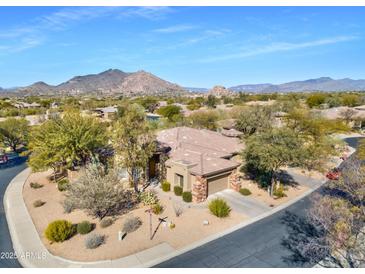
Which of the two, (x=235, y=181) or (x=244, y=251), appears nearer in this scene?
(x=244, y=251)

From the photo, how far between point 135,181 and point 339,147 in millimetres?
31987

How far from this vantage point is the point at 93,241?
1561 cm

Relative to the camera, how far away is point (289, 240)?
16375mm

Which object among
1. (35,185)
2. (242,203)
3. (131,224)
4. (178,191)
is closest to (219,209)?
(242,203)

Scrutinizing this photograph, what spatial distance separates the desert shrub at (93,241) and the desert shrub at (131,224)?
1.71m

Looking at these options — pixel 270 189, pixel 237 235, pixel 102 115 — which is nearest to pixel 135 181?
pixel 237 235

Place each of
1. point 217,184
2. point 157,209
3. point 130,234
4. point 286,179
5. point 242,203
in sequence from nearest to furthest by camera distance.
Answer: point 130,234, point 157,209, point 242,203, point 217,184, point 286,179

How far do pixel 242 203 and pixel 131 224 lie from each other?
31.7 ft

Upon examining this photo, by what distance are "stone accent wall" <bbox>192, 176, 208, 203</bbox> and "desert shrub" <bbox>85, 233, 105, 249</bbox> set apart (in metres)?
8.49

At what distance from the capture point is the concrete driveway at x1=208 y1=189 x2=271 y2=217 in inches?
808

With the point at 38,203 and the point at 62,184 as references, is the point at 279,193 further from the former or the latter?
the point at 38,203

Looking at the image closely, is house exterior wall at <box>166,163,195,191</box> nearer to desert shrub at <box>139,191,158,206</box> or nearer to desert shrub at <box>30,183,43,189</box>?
desert shrub at <box>139,191,158,206</box>

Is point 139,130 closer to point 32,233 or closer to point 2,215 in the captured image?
point 32,233

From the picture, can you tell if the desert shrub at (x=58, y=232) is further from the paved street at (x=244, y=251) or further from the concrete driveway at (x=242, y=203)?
the concrete driveway at (x=242, y=203)
